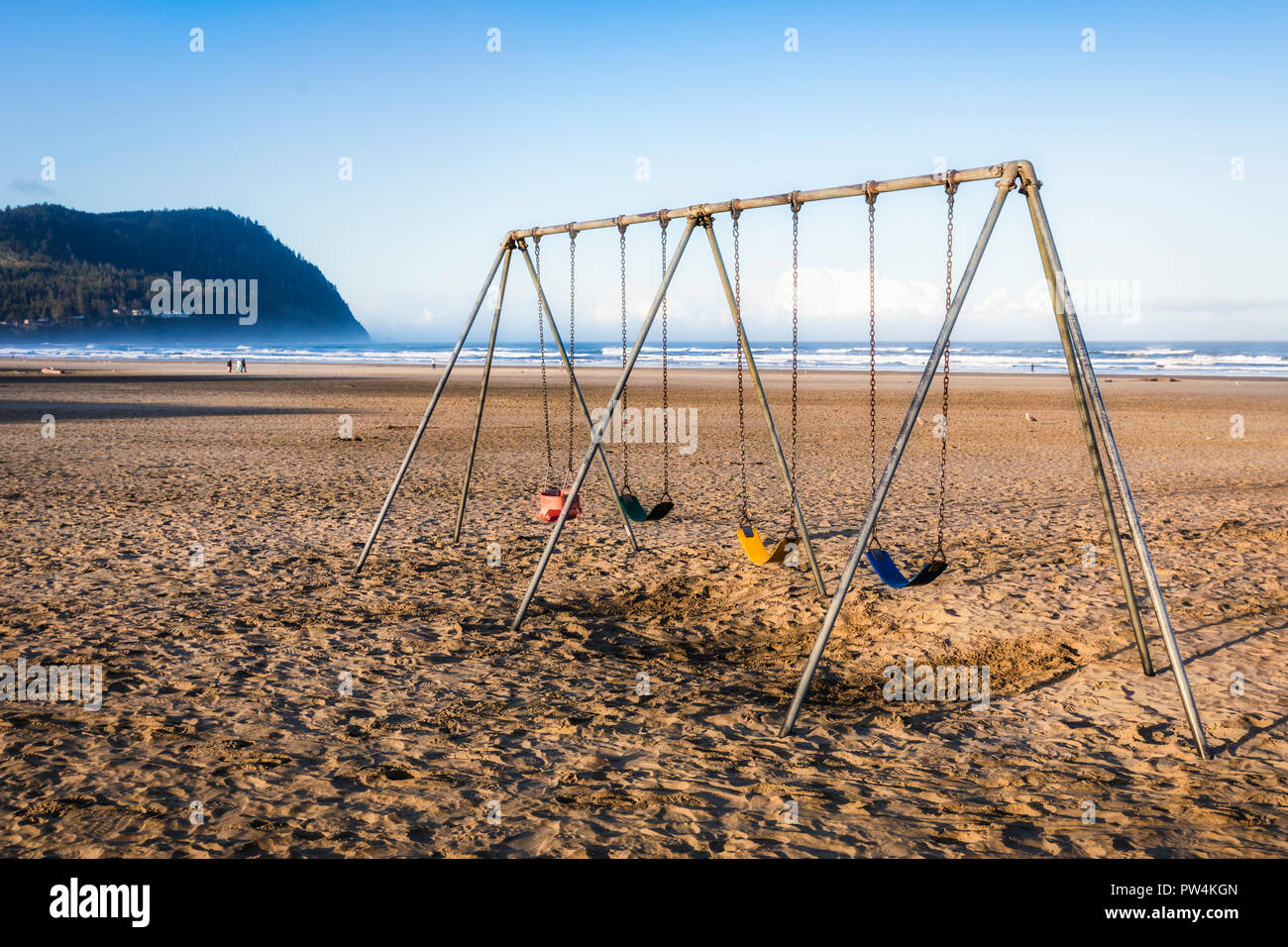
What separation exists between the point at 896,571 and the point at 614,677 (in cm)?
179

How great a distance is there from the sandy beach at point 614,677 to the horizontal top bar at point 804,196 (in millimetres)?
2781

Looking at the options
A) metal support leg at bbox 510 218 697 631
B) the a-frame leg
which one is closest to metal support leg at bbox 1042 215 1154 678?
the a-frame leg

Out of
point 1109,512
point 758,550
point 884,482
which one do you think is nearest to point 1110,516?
point 1109,512

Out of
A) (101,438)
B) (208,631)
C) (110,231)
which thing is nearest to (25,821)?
(208,631)

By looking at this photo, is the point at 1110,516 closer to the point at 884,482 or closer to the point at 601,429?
the point at 884,482

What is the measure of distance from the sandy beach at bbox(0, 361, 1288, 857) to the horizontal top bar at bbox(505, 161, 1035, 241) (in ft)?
9.13

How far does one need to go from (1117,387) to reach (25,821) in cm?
3706

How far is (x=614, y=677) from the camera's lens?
525 centimetres

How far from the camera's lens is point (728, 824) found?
3414mm

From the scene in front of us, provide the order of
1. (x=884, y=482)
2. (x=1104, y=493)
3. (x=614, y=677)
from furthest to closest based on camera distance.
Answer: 1. (x=614, y=677)
2. (x=1104, y=493)
3. (x=884, y=482)

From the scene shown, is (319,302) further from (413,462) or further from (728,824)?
(728,824)

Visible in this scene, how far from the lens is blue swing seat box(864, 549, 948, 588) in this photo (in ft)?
17.1

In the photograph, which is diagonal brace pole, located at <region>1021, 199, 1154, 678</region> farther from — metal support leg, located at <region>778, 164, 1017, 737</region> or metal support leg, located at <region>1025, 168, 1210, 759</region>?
metal support leg, located at <region>778, 164, 1017, 737</region>
